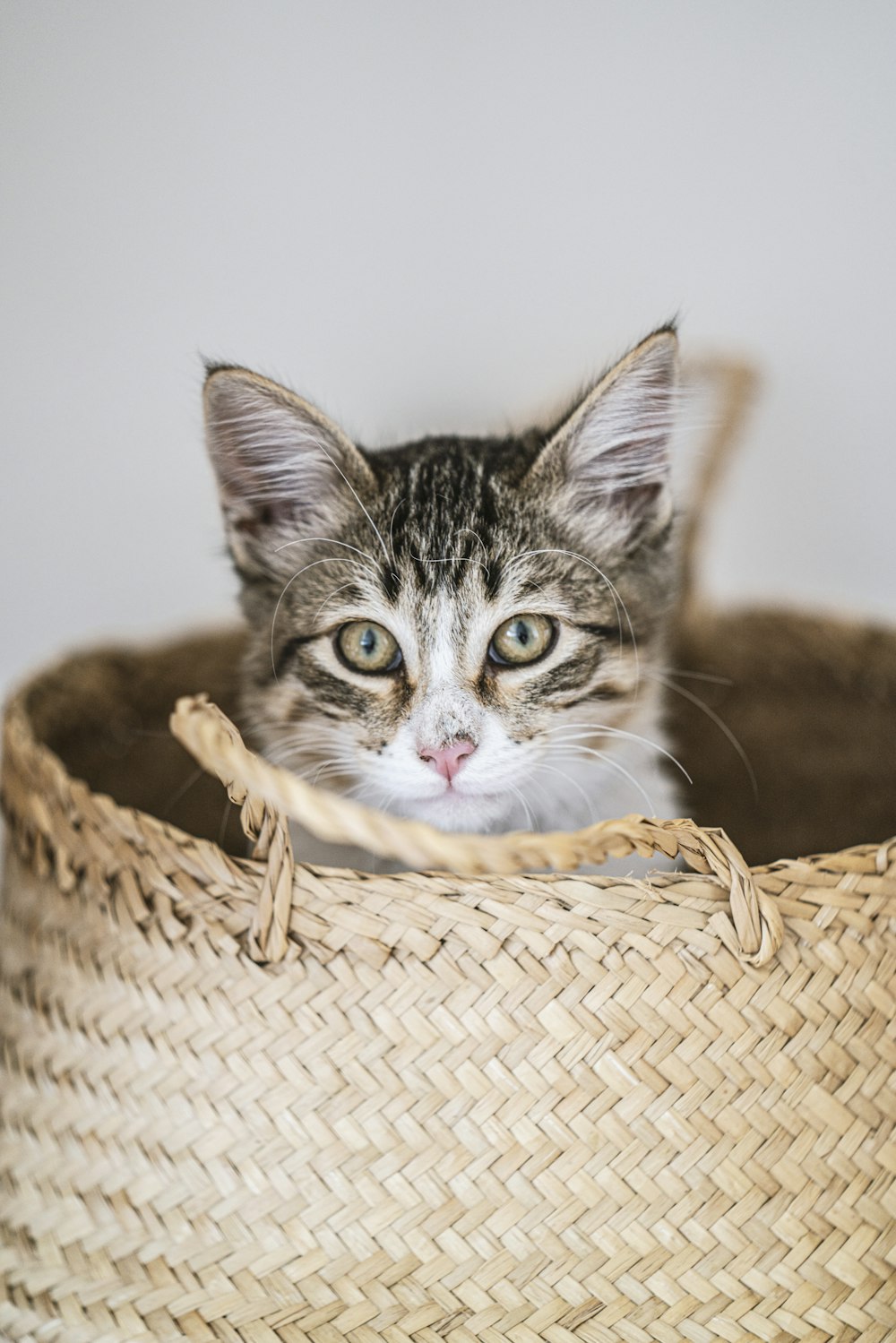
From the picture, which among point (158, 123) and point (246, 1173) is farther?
point (158, 123)

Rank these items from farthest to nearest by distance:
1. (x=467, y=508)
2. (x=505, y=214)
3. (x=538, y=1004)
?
(x=505, y=214) → (x=467, y=508) → (x=538, y=1004)

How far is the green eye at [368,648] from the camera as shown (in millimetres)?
1053

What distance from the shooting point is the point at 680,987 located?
0.82 m

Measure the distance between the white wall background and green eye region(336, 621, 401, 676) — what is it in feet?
2.49

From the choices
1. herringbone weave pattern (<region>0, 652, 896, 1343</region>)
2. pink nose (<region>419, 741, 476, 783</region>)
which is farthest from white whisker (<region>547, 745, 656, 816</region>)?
herringbone weave pattern (<region>0, 652, 896, 1343</region>)

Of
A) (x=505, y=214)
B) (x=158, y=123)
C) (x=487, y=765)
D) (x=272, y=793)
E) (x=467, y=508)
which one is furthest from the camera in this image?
(x=505, y=214)

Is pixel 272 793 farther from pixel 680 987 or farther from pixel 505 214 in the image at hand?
pixel 505 214

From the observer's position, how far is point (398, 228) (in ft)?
6.25

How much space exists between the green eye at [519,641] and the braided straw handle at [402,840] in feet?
0.96

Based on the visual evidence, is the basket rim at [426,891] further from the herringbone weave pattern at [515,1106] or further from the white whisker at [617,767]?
the white whisker at [617,767]

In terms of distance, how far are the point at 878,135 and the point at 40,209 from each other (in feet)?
4.71

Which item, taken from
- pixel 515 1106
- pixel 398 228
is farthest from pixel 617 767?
pixel 398 228

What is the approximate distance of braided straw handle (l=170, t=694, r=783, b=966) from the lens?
0.68 metres

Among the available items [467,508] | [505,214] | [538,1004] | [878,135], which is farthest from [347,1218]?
[878,135]
